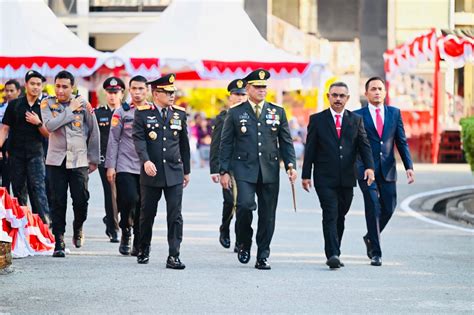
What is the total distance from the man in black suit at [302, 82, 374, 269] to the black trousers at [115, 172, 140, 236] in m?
1.86

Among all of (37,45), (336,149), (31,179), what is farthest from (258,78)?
(37,45)

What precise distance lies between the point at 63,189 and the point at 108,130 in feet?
5.63

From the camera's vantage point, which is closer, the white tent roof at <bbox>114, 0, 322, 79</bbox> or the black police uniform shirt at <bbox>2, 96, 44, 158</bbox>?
the black police uniform shirt at <bbox>2, 96, 44, 158</bbox>

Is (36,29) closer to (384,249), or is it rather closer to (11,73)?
(11,73)

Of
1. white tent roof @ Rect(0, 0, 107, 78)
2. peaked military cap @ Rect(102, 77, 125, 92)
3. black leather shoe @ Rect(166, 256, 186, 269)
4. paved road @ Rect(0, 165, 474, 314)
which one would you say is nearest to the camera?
paved road @ Rect(0, 165, 474, 314)

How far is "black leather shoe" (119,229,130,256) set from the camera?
43.5 feet

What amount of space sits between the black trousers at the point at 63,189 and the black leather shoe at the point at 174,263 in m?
1.44

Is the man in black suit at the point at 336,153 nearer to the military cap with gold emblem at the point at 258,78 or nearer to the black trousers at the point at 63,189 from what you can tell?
the military cap with gold emblem at the point at 258,78

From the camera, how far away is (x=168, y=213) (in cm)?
1223

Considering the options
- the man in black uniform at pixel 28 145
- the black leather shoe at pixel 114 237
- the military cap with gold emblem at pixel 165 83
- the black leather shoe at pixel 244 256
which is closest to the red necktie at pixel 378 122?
the black leather shoe at pixel 244 256

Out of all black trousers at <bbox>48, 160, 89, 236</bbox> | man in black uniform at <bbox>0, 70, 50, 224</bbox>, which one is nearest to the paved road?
black trousers at <bbox>48, 160, 89, 236</bbox>

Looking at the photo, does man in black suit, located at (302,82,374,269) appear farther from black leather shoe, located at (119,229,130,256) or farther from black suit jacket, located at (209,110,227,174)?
black leather shoe, located at (119,229,130,256)

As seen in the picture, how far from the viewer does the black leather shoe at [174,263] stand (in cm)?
1202

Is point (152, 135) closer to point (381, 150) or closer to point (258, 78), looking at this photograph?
point (258, 78)
